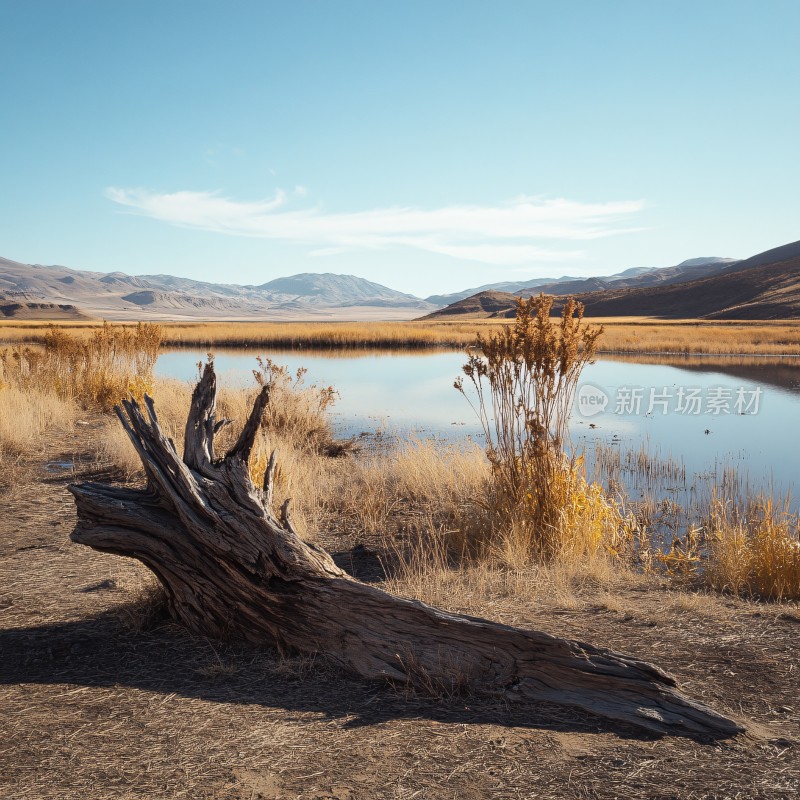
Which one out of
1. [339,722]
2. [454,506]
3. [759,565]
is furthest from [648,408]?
[339,722]

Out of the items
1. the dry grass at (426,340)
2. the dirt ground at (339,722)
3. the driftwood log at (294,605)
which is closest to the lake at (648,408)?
the dirt ground at (339,722)

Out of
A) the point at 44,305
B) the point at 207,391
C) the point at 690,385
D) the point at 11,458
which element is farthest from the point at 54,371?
the point at 44,305

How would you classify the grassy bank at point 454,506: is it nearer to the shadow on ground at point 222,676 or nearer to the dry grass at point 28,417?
the dry grass at point 28,417

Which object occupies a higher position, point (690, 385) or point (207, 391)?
point (207, 391)

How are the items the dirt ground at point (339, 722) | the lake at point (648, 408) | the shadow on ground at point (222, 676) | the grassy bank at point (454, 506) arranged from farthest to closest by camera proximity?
1. the lake at point (648, 408)
2. the grassy bank at point (454, 506)
3. the shadow on ground at point (222, 676)
4. the dirt ground at point (339, 722)

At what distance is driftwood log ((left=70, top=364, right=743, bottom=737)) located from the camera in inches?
119

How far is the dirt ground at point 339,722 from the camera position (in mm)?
2436

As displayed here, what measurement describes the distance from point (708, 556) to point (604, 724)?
129 inches

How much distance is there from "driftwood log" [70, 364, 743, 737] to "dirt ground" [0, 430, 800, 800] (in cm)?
11

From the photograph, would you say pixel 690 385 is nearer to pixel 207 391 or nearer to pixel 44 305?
pixel 207 391

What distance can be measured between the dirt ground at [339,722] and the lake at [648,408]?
12.9 ft

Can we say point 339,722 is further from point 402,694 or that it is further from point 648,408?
point 648,408

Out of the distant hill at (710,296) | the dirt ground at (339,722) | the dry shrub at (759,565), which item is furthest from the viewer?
the distant hill at (710,296)

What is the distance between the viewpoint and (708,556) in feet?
18.7
